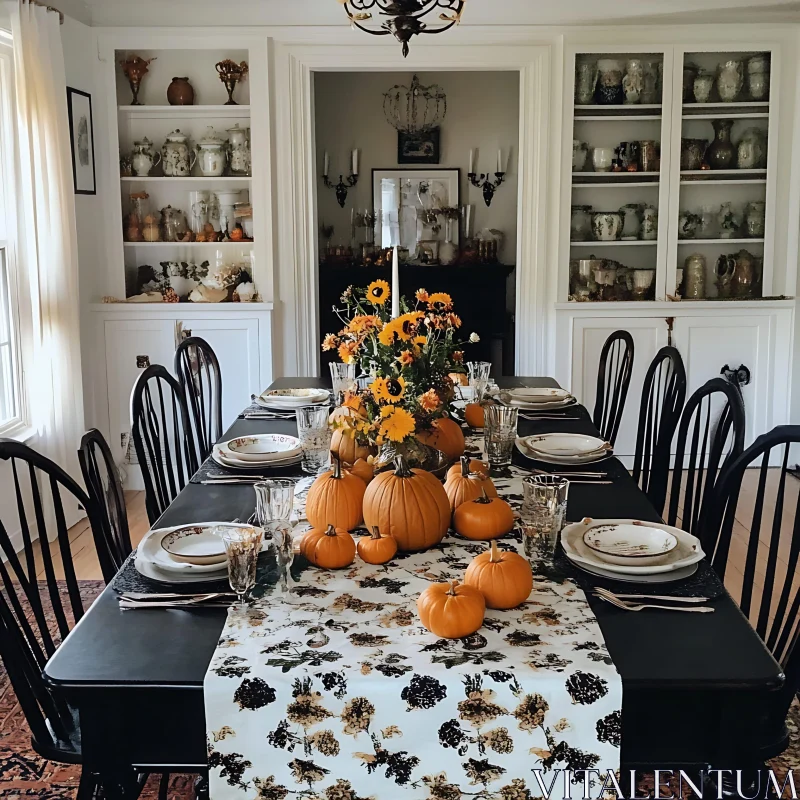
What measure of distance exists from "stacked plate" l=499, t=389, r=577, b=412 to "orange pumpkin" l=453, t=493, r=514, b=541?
48.9 inches

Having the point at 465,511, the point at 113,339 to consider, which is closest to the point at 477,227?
the point at 113,339

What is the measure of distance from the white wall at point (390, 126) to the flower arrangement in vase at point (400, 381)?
4355mm

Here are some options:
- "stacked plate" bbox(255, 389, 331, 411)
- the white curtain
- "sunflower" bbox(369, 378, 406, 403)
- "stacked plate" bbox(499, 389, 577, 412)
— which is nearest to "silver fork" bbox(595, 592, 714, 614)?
"sunflower" bbox(369, 378, 406, 403)

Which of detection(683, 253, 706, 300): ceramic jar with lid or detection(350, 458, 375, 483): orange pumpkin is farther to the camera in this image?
detection(683, 253, 706, 300): ceramic jar with lid

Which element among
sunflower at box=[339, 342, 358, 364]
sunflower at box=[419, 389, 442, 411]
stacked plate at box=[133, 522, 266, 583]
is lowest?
stacked plate at box=[133, 522, 266, 583]

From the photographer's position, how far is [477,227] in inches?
255

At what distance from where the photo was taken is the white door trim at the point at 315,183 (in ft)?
15.9

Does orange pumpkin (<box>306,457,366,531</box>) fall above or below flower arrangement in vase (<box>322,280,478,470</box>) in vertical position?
below

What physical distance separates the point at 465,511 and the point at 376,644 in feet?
1.78

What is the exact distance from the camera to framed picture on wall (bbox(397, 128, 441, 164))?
636 centimetres

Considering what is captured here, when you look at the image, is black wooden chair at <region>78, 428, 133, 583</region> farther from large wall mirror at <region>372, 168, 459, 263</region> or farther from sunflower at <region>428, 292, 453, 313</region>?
large wall mirror at <region>372, 168, 459, 263</region>

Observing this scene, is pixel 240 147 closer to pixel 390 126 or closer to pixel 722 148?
pixel 390 126

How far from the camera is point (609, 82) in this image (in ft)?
16.5

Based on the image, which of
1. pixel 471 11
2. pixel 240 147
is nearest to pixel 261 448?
pixel 240 147
